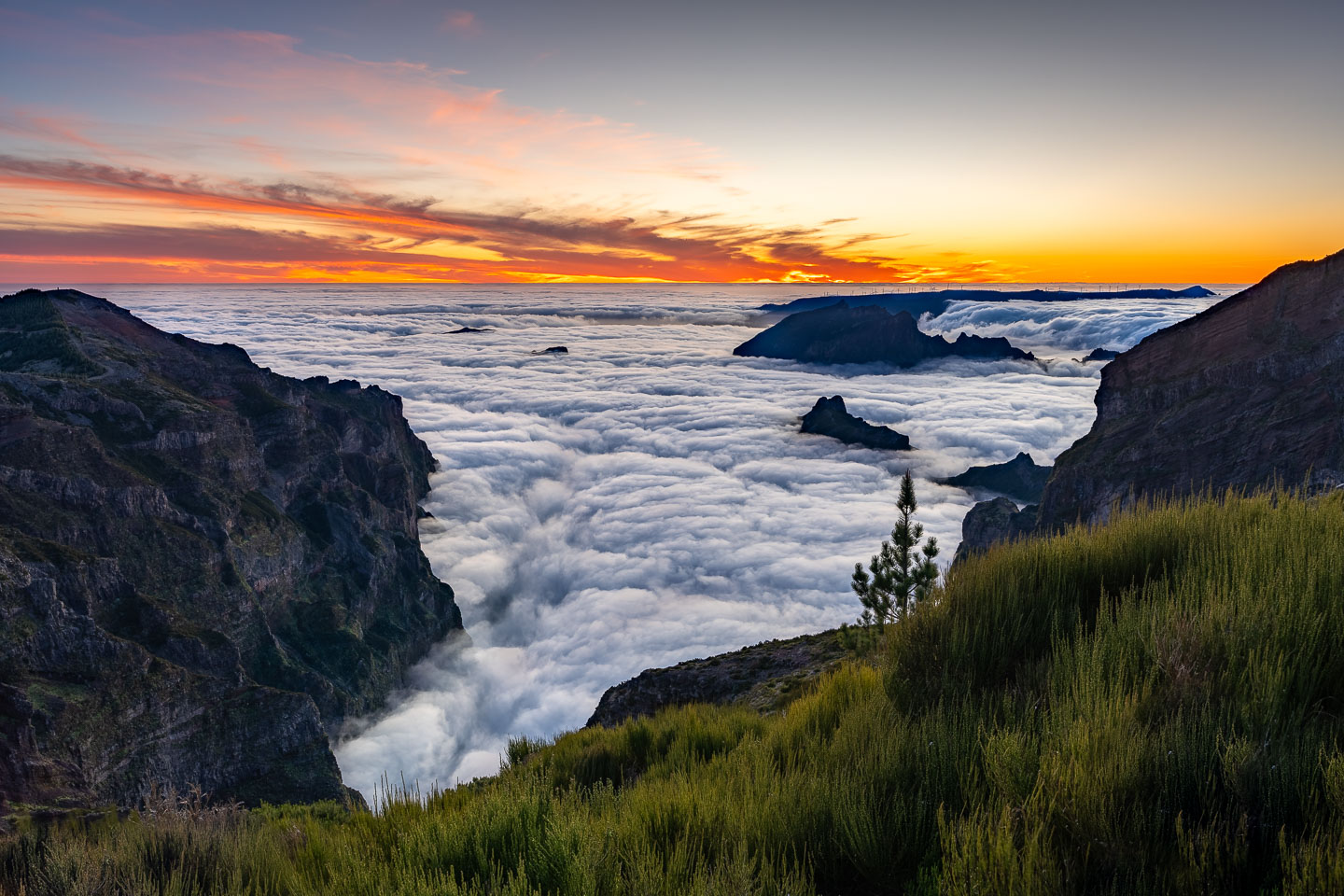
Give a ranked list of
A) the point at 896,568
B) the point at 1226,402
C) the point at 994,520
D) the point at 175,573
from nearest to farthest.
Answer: the point at 896,568, the point at 1226,402, the point at 175,573, the point at 994,520

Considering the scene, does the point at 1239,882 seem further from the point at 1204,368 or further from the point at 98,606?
the point at 1204,368

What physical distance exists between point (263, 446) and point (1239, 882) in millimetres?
91168

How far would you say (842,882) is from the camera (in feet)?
10.5

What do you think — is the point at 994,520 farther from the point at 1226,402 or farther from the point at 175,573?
the point at 175,573

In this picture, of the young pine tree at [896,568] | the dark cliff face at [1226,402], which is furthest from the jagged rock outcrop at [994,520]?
the young pine tree at [896,568]

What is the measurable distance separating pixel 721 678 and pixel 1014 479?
465 feet

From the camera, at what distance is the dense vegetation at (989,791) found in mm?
2598

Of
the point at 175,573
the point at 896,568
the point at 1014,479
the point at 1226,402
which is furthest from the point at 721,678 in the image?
the point at 1014,479

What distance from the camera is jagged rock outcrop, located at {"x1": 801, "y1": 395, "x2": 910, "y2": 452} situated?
183375 mm

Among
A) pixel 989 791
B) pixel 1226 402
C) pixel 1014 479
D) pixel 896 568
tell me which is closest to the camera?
pixel 989 791

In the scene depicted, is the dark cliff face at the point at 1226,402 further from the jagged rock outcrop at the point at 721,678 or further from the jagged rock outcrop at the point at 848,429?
the jagged rock outcrop at the point at 848,429

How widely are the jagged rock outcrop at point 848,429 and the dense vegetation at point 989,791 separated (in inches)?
7342

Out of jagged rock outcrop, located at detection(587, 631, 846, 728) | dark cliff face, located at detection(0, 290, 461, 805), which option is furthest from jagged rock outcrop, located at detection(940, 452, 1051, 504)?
jagged rock outcrop, located at detection(587, 631, 846, 728)

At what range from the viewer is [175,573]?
2125 inches
